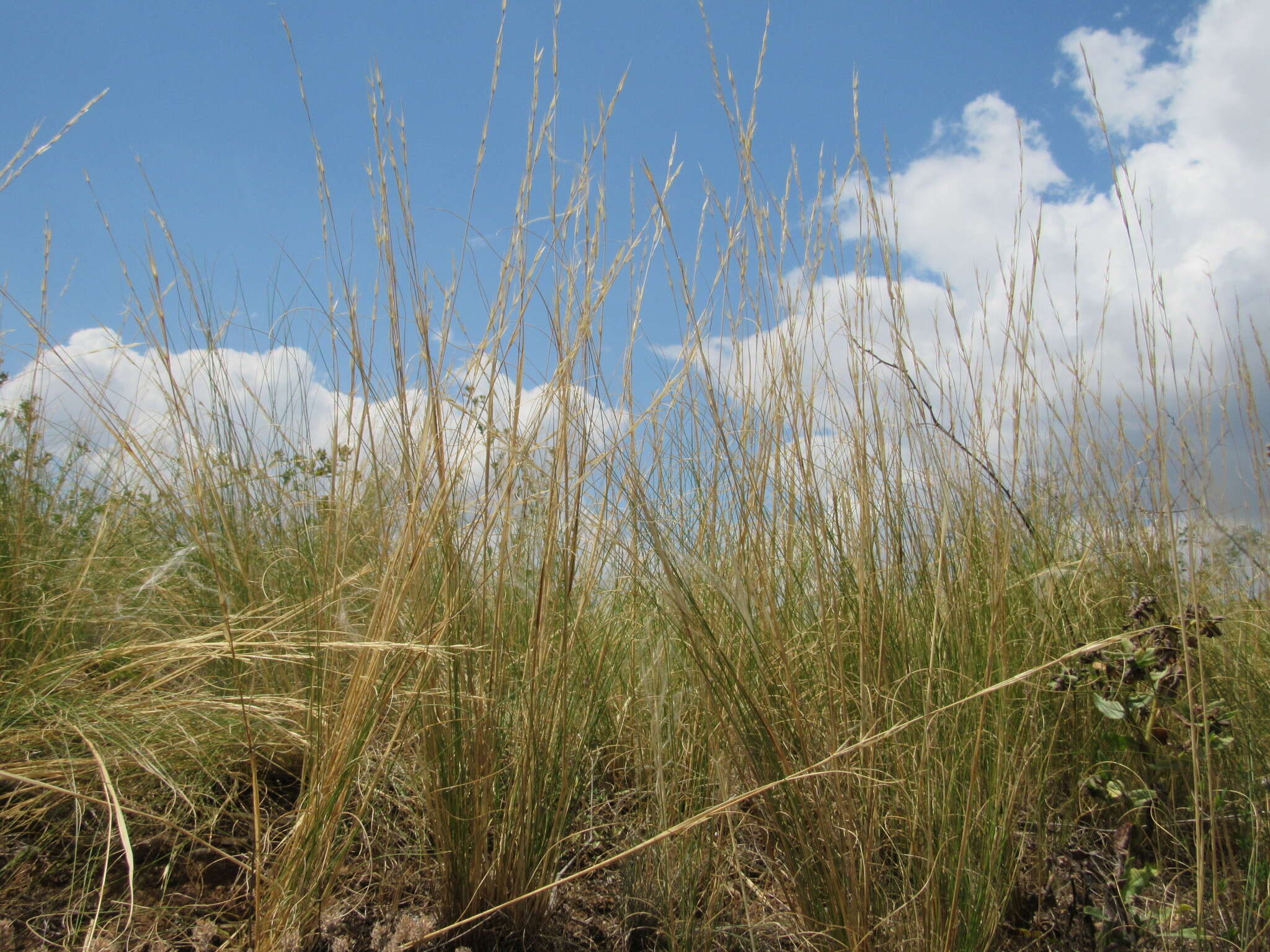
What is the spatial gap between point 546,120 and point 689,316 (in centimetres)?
43

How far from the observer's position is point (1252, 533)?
7.57 feet

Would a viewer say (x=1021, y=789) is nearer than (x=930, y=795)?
No

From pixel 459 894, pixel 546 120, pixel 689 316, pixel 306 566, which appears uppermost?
pixel 546 120

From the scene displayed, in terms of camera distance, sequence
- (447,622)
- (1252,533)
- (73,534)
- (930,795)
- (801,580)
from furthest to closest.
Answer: (73,534)
(1252,533)
(801,580)
(447,622)
(930,795)

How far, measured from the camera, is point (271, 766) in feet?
5.95

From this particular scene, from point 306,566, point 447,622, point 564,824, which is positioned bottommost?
point 564,824

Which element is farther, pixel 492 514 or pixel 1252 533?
pixel 1252 533

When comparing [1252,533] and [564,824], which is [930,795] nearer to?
[564,824]

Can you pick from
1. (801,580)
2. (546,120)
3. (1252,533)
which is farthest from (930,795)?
(1252,533)

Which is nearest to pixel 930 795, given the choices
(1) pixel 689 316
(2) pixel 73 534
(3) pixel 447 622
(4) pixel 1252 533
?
(3) pixel 447 622

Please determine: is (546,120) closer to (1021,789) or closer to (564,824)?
(564,824)

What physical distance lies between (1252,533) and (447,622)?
2315 millimetres

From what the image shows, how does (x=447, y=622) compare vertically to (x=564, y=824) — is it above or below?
above

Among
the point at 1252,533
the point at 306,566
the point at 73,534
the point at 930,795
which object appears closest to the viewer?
the point at 930,795
